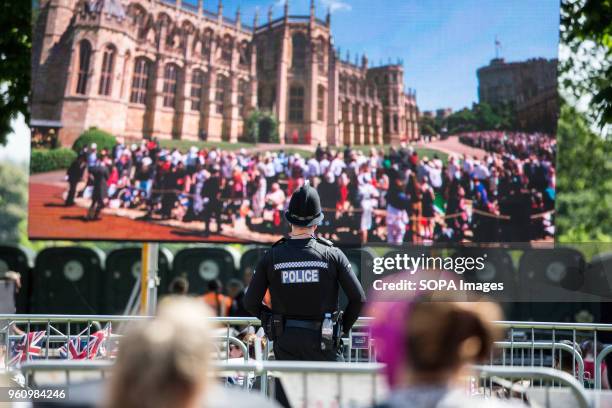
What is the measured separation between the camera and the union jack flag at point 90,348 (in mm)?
6547

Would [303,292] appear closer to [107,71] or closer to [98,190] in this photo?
[98,190]

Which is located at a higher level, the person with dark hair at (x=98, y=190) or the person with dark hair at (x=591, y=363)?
the person with dark hair at (x=98, y=190)

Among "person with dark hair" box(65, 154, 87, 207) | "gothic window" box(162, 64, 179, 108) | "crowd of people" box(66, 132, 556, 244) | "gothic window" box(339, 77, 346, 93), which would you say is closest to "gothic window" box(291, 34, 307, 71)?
"gothic window" box(339, 77, 346, 93)

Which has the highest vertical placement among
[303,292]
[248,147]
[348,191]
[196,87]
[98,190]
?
[196,87]

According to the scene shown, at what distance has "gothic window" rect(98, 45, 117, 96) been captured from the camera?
Result: 1325 cm

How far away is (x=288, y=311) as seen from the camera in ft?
17.3

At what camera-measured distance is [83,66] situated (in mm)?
13227

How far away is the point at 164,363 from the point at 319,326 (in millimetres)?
3330

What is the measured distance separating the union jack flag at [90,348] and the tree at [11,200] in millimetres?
72149

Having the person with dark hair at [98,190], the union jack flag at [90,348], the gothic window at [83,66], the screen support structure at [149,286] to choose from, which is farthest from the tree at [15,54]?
the union jack flag at [90,348]

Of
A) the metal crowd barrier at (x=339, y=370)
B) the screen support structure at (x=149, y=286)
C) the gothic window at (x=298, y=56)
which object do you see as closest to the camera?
the metal crowd barrier at (x=339, y=370)

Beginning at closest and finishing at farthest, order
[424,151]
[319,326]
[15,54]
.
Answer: [319,326], [424,151], [15,54]

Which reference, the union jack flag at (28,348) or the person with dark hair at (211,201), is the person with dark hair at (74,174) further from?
the union jack flag at (28,348)

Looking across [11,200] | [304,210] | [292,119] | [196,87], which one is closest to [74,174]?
[196,87]
